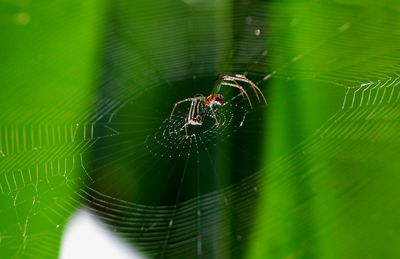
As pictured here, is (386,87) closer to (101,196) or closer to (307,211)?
(307,211)

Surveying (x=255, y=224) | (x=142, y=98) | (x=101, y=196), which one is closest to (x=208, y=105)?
(x=142, y=98)

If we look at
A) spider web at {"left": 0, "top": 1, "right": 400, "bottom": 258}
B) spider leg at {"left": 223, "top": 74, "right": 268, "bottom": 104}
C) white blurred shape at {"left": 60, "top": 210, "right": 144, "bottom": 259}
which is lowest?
white blurred shape at {"left": 60, "top": 210, "right": 144, "bottom": 259}

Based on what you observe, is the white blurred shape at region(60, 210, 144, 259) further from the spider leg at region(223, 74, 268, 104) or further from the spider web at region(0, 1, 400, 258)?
the spider leg at region(223, 74, 268, 104)

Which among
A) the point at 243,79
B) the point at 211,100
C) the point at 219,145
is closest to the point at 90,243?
the point at 219,145

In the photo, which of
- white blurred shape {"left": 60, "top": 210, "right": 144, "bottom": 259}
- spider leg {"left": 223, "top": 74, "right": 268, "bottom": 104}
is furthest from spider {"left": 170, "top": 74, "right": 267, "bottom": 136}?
white blurred shape {"left": 60, "top": 210, "right": 144, "bottom": 259}

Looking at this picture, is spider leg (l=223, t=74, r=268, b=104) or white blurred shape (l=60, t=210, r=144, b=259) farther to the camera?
spider leg (l=223, t=74, r=268, b=104)

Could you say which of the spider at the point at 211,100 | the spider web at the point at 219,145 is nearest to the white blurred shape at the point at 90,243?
the spider web at the point at 219,145

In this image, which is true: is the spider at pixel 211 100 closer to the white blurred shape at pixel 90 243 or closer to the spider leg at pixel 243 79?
the spider leg at pixel 243 79
